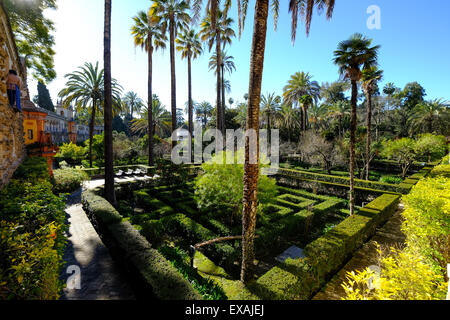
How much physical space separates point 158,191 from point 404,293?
13338mm

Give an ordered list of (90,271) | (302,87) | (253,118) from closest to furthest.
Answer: (253,118) → (90,271) → (302,87)

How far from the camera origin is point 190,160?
29.2 m

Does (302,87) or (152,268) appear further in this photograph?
(302,87)

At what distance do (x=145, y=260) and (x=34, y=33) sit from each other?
58.6 feet

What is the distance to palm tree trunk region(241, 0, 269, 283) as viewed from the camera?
16.4 ft

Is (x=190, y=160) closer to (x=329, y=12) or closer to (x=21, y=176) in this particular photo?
(x=21, y=176)

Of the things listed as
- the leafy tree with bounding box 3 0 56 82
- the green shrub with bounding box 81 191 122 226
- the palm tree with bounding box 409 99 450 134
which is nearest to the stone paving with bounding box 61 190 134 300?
the green shrub with bounding box 81 191 122 226

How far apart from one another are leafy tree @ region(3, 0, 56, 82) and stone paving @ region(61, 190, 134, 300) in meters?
13.7

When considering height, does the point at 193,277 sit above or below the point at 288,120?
below

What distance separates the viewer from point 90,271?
603cm

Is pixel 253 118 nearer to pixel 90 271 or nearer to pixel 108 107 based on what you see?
pixel 90 271

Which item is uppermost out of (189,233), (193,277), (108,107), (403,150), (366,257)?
(108,107)

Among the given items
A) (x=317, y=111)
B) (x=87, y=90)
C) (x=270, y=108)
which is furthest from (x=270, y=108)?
(x=87, y=90)

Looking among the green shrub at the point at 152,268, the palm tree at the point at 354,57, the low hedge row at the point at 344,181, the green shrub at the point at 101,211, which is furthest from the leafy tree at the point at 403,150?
the green shrub at the point at 101,211
